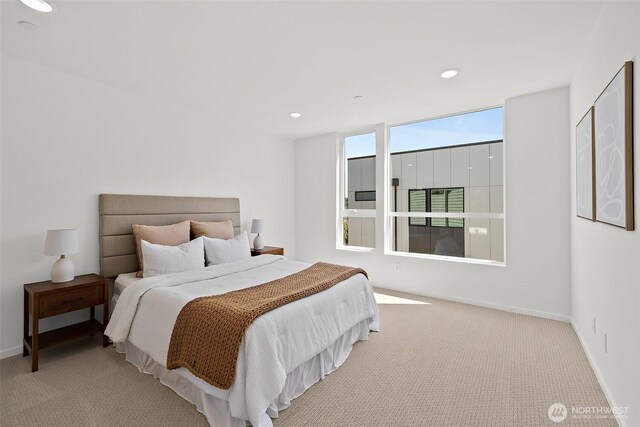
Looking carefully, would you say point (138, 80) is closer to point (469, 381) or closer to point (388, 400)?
point (388, 400)

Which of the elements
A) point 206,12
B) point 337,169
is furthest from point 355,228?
point 206,12

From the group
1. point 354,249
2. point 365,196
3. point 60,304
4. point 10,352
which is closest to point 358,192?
point 365,196

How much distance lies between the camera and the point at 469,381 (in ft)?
7.34

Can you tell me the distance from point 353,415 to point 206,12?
272 centimetres

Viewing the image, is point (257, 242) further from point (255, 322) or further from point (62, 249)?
point (255, 322)

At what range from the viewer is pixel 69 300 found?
254 centimetres

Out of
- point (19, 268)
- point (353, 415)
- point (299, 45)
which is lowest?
point (353, 415)

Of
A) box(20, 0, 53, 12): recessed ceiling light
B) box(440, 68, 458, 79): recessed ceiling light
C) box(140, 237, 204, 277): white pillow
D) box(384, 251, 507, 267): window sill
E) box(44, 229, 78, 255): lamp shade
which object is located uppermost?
box(440, 68, 458, 79): recessed ceiling light

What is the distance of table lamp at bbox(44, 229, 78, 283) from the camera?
8.36 feet

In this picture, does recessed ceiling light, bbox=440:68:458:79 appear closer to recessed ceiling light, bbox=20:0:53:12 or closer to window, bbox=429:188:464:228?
window, bbox=429:188:464:228

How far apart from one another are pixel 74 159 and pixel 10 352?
1739mm

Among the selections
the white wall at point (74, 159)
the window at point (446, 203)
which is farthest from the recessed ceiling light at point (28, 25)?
the window at point (446, 203)

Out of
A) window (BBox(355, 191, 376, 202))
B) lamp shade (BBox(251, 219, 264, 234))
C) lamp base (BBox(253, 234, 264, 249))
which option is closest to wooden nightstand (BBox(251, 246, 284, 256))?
lamp base (BBox(253, 234, 264, 249))

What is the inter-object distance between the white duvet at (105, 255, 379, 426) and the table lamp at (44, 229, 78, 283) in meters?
0.57
